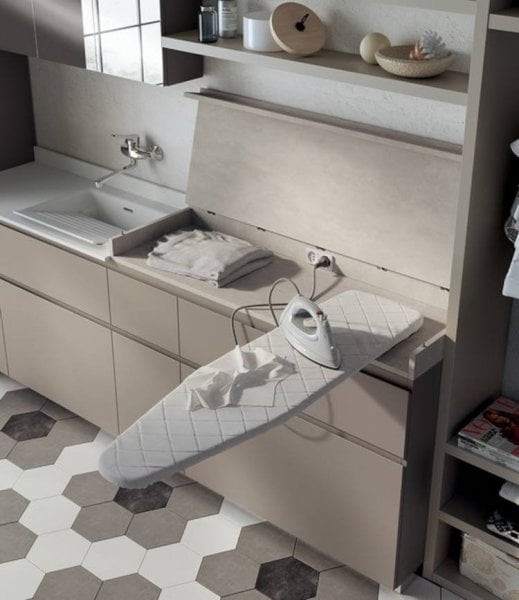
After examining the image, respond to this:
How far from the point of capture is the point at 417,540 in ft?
10.3

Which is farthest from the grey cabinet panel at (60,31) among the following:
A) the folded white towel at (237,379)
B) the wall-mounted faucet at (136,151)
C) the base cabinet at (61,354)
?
the folded white towel at (237,379)

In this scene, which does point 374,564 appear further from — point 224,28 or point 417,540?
point 224,28

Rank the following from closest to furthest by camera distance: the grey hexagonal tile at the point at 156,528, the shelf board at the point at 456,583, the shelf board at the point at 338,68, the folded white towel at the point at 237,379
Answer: the folded white towel at the point at 237,379, the shelf board at the point at 338,68, the shelf board at the point at 456,583, the grey hexagonal tile at the point at 156,528

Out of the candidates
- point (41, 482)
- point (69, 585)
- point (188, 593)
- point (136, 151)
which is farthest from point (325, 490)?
point (136, 151)

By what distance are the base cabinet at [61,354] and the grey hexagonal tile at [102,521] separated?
363 mm

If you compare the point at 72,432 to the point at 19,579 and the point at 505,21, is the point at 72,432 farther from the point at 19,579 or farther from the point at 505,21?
the point at 505,21

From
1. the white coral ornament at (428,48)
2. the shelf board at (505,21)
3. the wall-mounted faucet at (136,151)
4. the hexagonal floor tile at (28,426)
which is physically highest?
the shelf board at (505,21)

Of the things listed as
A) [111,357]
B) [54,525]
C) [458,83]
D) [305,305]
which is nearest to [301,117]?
[458,83]

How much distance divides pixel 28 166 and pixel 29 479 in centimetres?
145

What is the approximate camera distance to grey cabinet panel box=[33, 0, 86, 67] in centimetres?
352

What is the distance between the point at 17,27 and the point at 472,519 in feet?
8.07

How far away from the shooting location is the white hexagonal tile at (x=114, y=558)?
325cm

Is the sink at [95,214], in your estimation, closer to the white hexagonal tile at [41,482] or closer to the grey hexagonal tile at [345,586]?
the white hexagonal tile at [41,482]

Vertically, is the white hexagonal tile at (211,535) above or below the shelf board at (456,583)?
below
